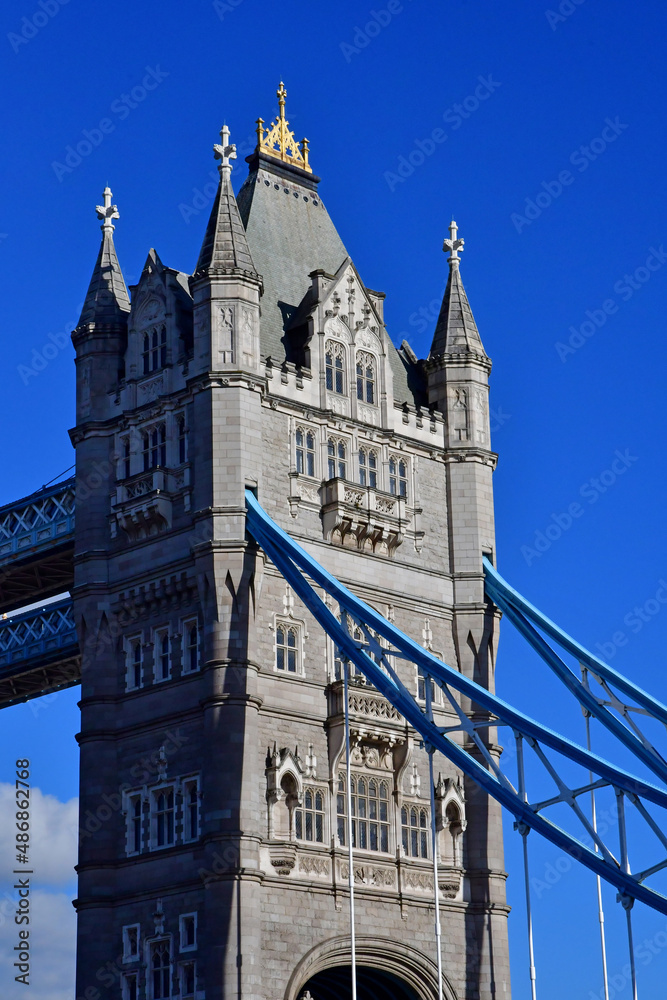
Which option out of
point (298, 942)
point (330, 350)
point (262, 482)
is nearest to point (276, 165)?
point (330, 350)

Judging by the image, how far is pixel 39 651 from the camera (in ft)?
258

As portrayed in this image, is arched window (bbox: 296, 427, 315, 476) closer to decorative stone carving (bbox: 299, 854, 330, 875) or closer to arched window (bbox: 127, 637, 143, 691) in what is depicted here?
arched window (bbox: 127, 637, 143, 691)

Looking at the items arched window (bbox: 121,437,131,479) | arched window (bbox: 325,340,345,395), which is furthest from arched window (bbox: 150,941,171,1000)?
arched window (bbox: 325,340,345,395)

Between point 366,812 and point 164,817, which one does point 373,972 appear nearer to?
point 366,812

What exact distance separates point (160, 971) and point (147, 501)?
14.4 m

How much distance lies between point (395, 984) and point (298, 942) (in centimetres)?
511

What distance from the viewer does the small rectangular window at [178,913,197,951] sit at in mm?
56969

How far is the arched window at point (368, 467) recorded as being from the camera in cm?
6425

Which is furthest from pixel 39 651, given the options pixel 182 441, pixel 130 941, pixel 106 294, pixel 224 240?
pixel 224 240

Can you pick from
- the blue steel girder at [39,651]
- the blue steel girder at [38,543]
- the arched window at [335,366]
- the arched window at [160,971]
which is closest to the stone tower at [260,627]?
the arched window at [160,971]

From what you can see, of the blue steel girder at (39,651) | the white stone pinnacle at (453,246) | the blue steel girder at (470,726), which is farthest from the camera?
the blue steel girder at (39,651)

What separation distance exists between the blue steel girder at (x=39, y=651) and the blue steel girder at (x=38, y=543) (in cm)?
104

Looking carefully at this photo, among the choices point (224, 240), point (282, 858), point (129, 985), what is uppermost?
point (224, 240)

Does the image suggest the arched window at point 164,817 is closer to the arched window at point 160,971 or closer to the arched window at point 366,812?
the arched window at point 160,971
